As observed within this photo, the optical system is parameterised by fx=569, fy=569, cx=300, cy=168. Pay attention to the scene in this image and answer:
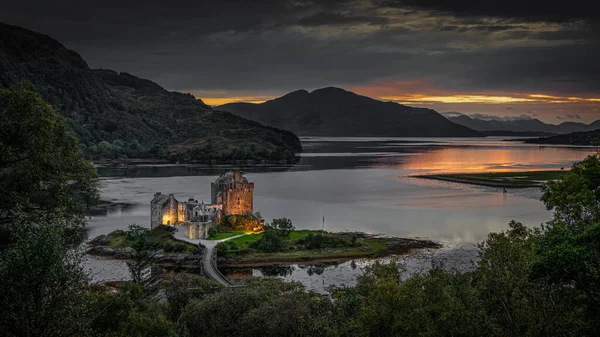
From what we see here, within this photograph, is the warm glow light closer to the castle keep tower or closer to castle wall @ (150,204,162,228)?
castle wall @ (150,204,162,228)

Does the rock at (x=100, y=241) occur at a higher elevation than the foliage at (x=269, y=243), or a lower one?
lower

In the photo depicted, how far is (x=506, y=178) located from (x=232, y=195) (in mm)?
72819

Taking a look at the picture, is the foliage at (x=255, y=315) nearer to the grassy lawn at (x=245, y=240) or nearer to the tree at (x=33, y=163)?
the tree at (x=33, y=163)

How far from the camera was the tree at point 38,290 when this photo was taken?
14445 mm

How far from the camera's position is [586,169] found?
28.1 metres

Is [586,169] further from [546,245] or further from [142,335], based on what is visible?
[142,335]

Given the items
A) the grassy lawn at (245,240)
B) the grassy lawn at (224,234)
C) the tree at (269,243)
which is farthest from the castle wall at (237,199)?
the tree at (269,243)

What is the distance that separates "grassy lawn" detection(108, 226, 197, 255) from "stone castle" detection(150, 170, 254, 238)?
2.41 m

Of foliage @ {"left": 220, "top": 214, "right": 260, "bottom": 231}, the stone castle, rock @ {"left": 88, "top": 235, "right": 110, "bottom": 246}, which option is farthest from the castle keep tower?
rock @ {"left": 88, "top": 235, "right": 110, "bottom": 246}

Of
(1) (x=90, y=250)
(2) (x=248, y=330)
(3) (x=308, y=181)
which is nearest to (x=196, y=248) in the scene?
(1) (x=90, y=250)

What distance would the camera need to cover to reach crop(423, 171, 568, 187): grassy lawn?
107625 mm

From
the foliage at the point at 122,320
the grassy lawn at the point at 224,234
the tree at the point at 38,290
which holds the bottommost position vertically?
the grassy lawn at the point at 224,234

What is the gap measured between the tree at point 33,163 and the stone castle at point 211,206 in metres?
33.0

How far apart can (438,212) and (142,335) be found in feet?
202
